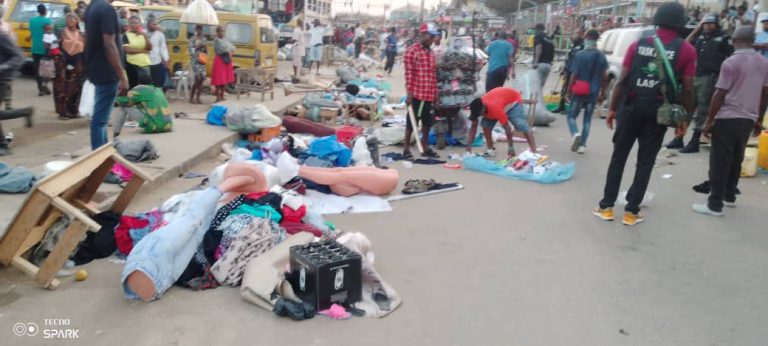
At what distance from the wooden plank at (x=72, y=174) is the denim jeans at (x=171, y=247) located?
64 centimetres

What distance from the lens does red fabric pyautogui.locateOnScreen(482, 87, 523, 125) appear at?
8250 millimetres

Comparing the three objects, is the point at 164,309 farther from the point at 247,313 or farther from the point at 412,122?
the point at 412,122

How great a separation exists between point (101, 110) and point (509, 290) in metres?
4.68

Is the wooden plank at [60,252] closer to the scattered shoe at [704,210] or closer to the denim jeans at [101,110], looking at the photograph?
the denim jeans at [101,110]

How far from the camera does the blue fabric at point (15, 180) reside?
5.04 metres

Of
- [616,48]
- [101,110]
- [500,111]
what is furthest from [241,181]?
[616,48]

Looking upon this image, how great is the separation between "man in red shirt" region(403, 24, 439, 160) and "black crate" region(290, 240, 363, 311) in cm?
480

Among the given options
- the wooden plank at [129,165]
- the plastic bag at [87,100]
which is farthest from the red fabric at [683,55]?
the plastic bag at [87,100]

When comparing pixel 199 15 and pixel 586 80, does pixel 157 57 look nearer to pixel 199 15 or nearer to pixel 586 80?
pixel 199 15

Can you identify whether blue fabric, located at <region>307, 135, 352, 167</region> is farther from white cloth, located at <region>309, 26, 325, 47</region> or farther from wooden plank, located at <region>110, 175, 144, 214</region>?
white cloth, located at <region>309, 26, 325, 47</region>

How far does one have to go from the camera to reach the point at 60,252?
377 centimetres

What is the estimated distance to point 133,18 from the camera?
10016 mm

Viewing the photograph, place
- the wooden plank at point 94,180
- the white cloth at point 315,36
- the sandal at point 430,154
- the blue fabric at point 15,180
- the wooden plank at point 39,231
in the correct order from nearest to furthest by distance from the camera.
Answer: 1. the wooden plank at point 39,231
2. the wooden plank at point 94,180
3. the blue fabric at point 15,180
4. the sandal at point 430,154
5. the white cloth at point 315,36

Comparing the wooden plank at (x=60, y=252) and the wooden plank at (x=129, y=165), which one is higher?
the wooden plank at (x=129, y=165)
